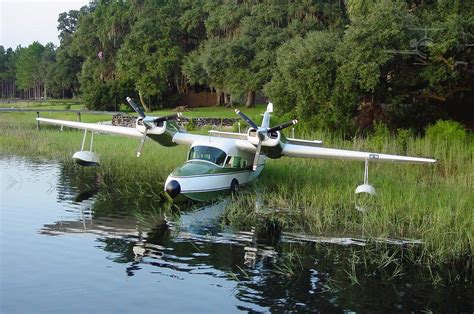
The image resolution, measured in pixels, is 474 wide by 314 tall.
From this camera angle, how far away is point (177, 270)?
Answer: 12.3m

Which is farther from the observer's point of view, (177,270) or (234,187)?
(234,187)

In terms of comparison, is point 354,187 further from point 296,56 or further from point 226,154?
point 296,56

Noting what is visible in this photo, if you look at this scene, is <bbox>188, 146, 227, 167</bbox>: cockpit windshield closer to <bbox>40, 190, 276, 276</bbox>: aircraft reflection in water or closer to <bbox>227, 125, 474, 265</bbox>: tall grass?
<bbox>227, 125, 474, 265</bbox>: tall grass

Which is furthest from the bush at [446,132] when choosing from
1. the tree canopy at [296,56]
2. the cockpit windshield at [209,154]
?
the cockpit windshield at [209,154]

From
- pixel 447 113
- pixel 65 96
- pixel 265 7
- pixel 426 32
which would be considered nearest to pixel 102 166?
pixel 426 32

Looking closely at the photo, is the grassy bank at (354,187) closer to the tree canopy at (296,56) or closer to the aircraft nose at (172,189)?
the aircraft nose at (172,189)

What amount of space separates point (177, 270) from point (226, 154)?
8454 mm

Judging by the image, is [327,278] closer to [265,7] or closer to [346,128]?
[346,128]

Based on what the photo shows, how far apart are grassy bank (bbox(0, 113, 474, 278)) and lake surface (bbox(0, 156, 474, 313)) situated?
1.24m

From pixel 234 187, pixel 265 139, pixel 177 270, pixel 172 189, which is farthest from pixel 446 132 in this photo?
pixel 177 270

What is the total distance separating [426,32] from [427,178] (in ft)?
26.3

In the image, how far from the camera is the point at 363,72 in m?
25.6

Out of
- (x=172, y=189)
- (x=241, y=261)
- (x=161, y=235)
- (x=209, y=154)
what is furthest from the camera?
(x=209, y=154)

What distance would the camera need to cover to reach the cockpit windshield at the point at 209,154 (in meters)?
20.0
